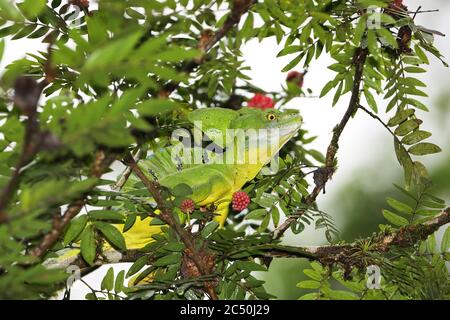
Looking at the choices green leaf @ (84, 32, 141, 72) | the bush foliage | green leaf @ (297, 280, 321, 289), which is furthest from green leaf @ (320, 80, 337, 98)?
green leaf @ (84, 32, 141, 72)

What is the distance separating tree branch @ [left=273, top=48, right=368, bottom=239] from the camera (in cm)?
197

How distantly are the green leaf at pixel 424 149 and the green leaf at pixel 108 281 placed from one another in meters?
1.07

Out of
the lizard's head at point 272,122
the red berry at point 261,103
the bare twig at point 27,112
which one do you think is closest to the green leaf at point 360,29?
the lizard's head at point 272,122

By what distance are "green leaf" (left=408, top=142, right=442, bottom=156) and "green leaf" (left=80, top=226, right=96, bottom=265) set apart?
43.7 inches

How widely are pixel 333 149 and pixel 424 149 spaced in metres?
0.30

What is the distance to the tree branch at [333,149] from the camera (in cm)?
197

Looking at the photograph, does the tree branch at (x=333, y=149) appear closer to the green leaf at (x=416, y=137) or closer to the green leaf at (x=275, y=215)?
the green leaf at (x=275, y=215)

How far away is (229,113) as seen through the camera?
6.10 ft

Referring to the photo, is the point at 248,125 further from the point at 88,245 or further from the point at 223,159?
the point at 88,245

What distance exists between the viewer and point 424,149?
2018mm

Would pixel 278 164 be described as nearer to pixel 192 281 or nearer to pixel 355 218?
pixel 192 281

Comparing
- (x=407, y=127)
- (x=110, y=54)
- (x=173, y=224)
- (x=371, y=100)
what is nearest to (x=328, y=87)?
(x=371, y=100)
